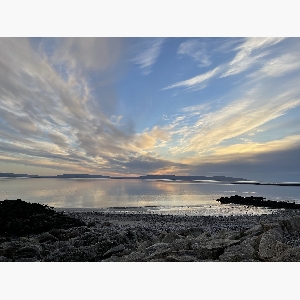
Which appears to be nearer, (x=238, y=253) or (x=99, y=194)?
(x=238, y=253)

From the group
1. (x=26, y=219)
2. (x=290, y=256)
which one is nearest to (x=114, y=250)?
(x=290, y=256)

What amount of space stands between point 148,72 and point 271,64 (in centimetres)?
285

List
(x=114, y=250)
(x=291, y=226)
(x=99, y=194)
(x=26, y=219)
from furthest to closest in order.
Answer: (x=99, y=194) → (x=26, y=219) → (x=291, y=226) → (x=114, y=250)

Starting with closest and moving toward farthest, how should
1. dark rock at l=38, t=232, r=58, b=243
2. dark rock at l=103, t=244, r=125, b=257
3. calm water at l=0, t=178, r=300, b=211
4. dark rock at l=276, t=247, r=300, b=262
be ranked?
1. dark rock at l=276, t=247, r=300, b=262
2. dark rock at l=103, t=244, r=125, b=257
3. dark rock at l=38, t=232, r=58, b=243
4. calm water at l=0, t=178, r=300, b=211

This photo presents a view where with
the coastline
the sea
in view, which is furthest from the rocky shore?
the sea

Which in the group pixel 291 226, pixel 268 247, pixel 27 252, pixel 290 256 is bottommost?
pixel 27 252

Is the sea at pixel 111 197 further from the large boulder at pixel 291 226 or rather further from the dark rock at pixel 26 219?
the large boulder at pixel 291 226

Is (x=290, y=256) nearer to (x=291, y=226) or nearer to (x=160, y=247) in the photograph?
(x=291, y=226)

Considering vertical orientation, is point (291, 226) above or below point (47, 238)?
above

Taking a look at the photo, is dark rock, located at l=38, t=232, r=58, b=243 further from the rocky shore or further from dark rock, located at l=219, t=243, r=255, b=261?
dark rock, located at l=219, t=243, r=255, b=261

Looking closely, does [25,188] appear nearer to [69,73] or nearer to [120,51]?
[69,73]

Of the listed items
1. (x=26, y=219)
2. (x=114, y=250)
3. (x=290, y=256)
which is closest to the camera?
(x=290, y=256)

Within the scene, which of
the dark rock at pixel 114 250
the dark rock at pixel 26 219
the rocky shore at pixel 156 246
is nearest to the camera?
the rocky shore at pixel 156 246

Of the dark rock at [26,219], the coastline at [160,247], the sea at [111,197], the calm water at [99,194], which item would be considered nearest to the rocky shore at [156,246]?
the coastline at [160,247]
